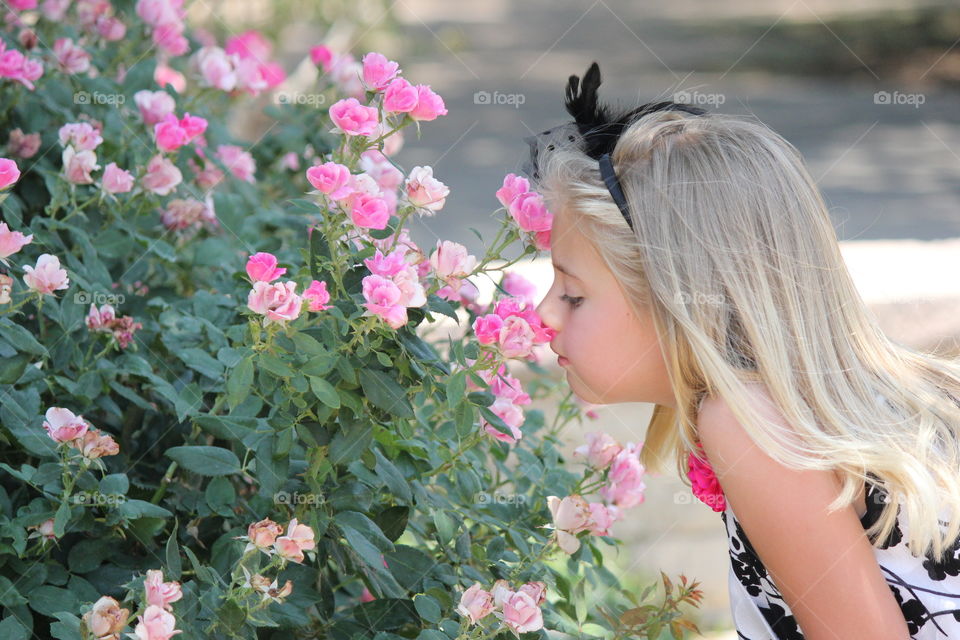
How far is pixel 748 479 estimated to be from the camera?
1.27 m

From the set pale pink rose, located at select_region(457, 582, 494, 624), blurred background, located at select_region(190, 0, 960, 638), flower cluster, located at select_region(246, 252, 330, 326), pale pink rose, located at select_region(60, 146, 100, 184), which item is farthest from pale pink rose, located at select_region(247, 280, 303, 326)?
blurred background, located at select_region(190, 0, 960, 638)

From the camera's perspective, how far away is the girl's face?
1354 millimetres

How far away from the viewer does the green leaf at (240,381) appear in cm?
106

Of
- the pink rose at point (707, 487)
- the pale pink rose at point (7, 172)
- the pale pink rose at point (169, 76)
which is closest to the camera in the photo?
the pale pink rose at point (7, 172)

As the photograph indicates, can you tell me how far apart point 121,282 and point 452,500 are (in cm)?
59

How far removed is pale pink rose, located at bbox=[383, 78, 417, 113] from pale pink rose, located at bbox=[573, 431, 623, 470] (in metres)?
0.53

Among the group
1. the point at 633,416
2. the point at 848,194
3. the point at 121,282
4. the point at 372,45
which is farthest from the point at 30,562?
the point at 848,194

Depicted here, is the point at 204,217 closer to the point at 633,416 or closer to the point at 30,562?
the point at 30,562

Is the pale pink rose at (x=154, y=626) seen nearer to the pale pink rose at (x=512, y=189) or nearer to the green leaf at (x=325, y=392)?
the green leaf at (x=325, y=392)

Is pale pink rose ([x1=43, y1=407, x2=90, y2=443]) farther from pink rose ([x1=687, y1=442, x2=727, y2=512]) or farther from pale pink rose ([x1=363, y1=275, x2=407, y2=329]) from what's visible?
pink rose ([x1=687, y1=442, x2=727, y2=512])

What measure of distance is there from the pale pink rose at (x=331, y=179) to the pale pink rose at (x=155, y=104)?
27.4 inches

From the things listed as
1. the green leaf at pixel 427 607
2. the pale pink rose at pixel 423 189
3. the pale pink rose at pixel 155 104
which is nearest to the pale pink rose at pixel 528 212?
the pale pink rose at pixel 423 189

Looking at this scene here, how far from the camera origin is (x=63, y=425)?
116 centimetres

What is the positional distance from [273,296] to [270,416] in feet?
0.64
